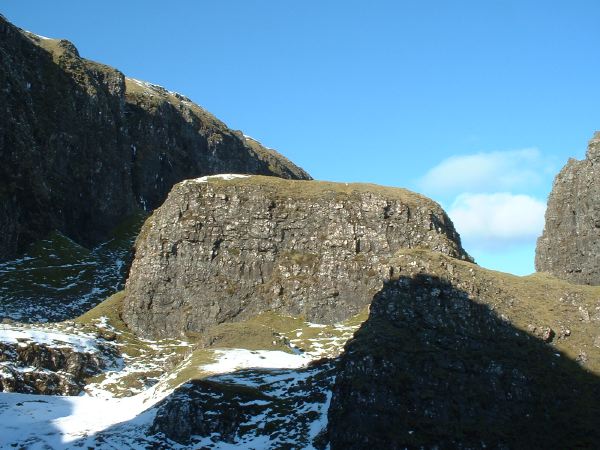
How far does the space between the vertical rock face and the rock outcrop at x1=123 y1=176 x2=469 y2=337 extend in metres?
20.9

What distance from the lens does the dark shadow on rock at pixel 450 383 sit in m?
Answer: 55.8

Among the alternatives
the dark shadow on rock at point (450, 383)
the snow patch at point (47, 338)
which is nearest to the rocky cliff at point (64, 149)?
the snow patch at point (47, 338)

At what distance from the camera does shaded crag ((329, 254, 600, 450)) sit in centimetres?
5591

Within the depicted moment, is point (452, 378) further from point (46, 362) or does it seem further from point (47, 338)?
point (47, 338)

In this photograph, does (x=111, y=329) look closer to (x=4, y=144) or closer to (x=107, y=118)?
(x=4, y=144)

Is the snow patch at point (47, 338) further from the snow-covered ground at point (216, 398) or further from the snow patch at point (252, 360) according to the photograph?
the snow patch at point (252, 360)

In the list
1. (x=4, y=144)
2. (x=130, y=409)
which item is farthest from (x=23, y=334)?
(x=4, y=144)

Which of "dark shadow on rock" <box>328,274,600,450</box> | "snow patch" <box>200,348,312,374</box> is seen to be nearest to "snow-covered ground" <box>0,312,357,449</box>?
"snow patch" <box>200,348,312,374</box>

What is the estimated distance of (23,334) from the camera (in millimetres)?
91625

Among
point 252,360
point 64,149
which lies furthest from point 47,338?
point 64,149

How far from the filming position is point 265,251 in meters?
112

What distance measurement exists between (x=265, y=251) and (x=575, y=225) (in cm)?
5328

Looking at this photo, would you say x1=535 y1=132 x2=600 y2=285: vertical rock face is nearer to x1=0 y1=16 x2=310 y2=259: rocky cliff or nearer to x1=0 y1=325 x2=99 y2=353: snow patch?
x1=0 y1=325 x2=99 y2=353: snow patch

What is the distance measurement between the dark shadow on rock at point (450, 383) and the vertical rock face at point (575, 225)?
57.2m
